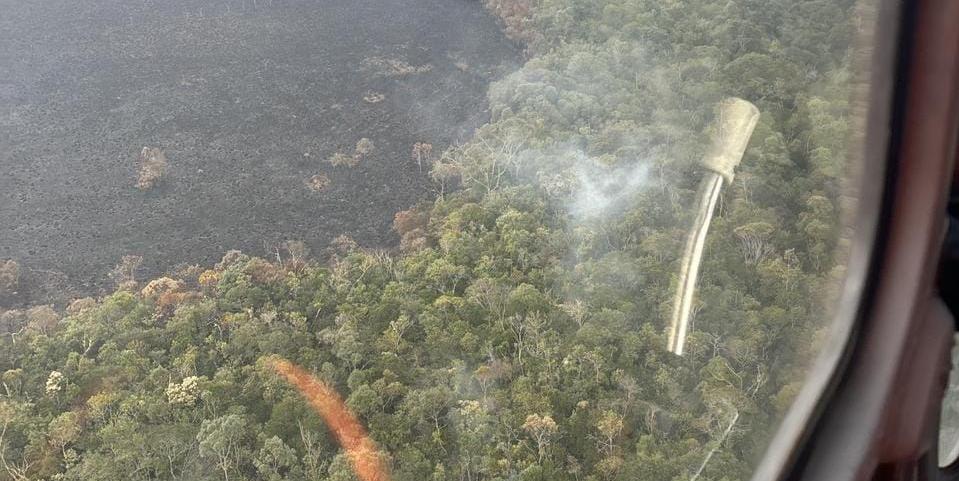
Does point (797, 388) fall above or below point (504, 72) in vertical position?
above

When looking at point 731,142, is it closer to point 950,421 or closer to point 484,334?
point 950,421

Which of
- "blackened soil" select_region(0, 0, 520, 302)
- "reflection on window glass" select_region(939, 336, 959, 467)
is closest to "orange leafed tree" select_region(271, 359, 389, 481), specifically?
"blackened soil" select_region(0, 0, 520, 302)

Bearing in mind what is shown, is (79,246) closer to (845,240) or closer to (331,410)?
(331,410)

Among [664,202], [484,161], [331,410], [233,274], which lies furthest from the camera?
[484,161]

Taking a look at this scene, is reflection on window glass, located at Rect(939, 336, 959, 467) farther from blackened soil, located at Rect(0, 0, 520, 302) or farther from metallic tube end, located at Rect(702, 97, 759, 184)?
blackened soil, located at Rect(0, 0, 520, 302)

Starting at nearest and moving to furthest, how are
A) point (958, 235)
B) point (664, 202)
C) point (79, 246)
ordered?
point (958, 235), point (664, 202), point (79, 246)

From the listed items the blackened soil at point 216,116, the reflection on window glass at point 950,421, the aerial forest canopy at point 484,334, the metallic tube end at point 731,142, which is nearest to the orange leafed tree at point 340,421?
the aerial forest canopy at point 484,334

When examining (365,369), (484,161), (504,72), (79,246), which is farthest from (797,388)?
(504,72)

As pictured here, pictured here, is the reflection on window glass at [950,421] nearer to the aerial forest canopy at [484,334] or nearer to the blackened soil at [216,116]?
the aerial forest canopy at [484,334]
